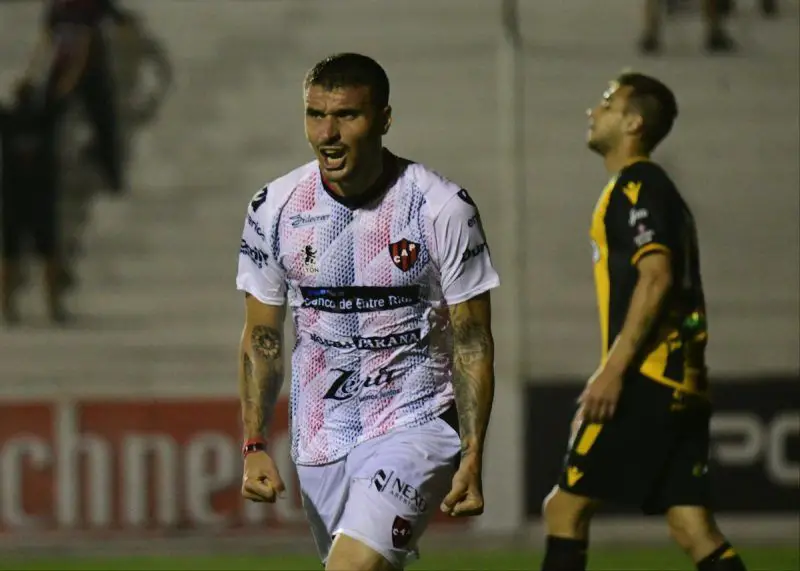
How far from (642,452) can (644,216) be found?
79cm

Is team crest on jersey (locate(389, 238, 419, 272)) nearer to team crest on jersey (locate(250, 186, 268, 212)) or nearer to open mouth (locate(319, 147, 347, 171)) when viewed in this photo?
open mouth (locate(319, 147, 347, 171))

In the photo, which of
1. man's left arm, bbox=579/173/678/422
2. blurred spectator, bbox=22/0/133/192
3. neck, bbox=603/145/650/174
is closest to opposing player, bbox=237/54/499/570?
man's left arm, bbox=579/173/678/422

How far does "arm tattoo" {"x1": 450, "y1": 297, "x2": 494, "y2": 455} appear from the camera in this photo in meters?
4.11

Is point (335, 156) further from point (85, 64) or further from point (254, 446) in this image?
point (85, 64)

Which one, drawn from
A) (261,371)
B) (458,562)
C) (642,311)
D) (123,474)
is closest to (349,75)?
(261,371)

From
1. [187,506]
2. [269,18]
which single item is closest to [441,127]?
[269,18]

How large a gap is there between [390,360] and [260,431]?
1.29 ft

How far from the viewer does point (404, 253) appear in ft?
13.6

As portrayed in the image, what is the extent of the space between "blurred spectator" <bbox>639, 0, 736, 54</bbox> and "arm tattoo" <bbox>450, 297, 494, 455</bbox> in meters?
5.76

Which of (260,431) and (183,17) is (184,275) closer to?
(183,17)

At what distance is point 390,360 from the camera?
164 inches

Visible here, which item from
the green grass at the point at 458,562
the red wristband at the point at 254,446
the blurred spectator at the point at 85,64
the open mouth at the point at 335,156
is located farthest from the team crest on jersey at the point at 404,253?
the blurred spectator at the point at 85,64

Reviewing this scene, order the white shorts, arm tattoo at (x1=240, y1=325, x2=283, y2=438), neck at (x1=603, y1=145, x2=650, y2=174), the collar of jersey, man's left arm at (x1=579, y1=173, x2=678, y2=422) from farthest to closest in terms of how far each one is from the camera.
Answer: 1. neck at (x1=603, y1=145, x2=650, y2=174)
2. man's left arm at (x1=579, y1=173, x2=678, y2=422)
3. arm tattoo at (x1=240, y1=325, x2=283, y2=438)
4. the collar of jersey
5. the white shorts

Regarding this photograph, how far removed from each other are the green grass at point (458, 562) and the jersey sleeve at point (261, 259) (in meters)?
3.93
